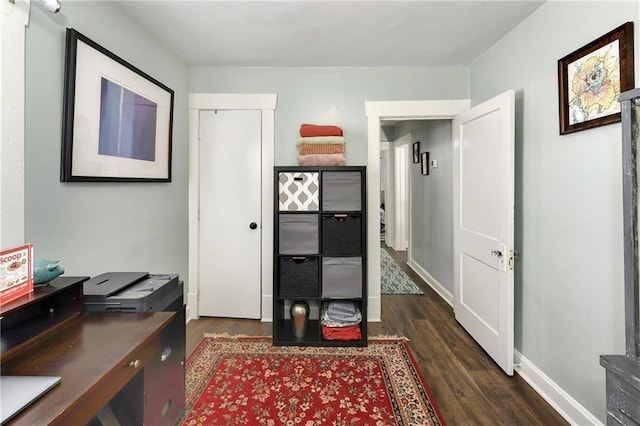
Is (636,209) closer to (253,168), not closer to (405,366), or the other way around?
(405,366)

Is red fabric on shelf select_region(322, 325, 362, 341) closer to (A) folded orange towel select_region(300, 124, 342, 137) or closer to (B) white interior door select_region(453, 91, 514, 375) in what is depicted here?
(B) white interior door select_region(453, 91, 514, 375)

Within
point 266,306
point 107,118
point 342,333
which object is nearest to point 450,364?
point 342,333

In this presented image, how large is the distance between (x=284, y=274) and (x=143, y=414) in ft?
4.53

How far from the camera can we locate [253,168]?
9.77ft

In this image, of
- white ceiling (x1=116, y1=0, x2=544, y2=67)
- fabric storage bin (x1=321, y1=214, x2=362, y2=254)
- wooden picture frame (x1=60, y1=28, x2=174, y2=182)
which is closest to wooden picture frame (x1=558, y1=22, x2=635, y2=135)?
white ceiling (x1=116, y1=0, x2=544, y2=67)

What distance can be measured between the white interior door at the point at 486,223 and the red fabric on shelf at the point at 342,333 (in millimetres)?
998

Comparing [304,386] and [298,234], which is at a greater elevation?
[298,234]

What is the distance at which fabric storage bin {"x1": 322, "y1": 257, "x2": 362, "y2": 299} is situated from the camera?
2.54m

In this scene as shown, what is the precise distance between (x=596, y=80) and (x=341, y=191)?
64.9 inches

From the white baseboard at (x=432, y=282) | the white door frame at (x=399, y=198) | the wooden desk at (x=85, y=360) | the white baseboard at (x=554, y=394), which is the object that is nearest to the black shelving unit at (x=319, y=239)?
the white baseboard at (x=554, y=394)

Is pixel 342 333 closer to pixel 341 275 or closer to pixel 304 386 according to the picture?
pixel 341 275

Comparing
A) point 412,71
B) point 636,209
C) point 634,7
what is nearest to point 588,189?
point 636,209

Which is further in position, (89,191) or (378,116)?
(378,116)

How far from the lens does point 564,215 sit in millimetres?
1801
